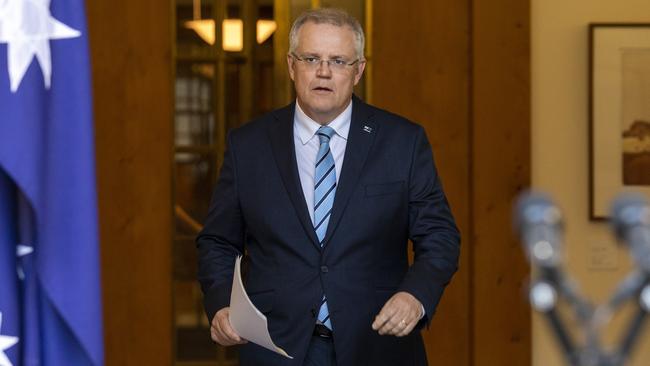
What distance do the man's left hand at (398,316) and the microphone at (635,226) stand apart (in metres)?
1.54

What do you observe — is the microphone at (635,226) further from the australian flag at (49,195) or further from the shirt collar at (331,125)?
the shirt collar at (331,125)

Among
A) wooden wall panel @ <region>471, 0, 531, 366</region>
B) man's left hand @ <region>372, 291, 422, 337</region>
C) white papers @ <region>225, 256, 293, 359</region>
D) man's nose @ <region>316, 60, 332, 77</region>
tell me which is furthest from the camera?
wooden wall panel @ <region>471, 0, 531, 366</region>

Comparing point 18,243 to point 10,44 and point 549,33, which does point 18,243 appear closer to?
point 10,44

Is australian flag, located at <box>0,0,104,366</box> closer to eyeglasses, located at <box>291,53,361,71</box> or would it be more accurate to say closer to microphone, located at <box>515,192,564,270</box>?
eyeglasses, located at <box>291,53,361,71</box>

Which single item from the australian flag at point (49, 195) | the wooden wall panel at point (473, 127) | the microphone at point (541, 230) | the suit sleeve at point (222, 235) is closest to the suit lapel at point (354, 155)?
the suit sleeve at point (222, 235)

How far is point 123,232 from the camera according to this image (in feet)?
15.6

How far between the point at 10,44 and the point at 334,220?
101cm

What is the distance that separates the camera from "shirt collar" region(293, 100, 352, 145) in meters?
3.25

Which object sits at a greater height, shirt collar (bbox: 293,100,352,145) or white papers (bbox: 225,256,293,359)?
shirt collar (bbox: 293,100,352,145)

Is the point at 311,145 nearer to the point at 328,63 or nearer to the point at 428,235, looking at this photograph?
the point at 328,63

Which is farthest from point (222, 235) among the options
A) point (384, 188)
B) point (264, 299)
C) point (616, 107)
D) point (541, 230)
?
point (616, 107)

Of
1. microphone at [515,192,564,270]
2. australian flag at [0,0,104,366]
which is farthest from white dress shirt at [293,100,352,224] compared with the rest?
microphone at [515,192,564,270]

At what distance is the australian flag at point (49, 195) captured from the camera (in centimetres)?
250

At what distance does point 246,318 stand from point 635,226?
5.23ft
